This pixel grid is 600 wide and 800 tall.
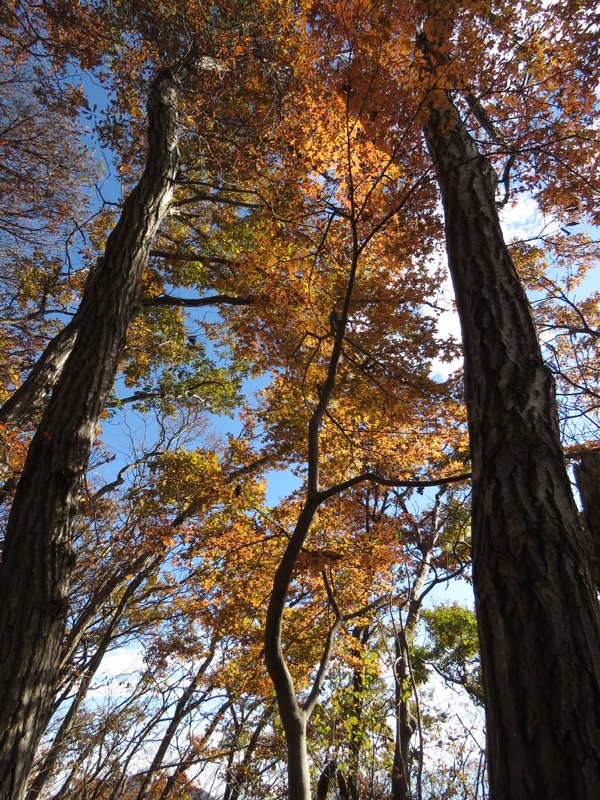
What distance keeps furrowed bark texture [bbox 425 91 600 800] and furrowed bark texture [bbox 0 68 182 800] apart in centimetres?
211

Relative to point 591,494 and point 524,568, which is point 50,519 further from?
point 591,494

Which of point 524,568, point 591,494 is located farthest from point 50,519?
point 591,494

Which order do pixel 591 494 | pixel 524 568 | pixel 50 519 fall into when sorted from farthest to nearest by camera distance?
pixel 591 494 → pixel 50 519 → pixel 524 568

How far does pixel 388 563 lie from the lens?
6984 mm

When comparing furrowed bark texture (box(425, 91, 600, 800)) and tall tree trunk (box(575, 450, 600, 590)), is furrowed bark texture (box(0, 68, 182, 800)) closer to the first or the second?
furrowed bark texture (box(425, 91, 600, 800))

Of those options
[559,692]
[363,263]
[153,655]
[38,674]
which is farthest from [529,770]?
[153,655]

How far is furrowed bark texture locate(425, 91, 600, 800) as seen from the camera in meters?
1.58

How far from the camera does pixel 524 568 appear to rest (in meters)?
1.99

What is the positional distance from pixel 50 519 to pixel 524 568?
2472 mm

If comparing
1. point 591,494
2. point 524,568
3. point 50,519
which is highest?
point 591,494

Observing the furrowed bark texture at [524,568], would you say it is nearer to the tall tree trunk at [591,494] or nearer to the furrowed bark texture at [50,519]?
the tall tree trunk at [591,494]

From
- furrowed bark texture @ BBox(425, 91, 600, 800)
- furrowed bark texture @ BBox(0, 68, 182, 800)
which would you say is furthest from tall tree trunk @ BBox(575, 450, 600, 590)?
furrowed bark texture @ BBox(0, 68, 182, 800)

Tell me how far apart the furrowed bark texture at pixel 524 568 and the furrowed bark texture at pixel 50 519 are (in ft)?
6.93

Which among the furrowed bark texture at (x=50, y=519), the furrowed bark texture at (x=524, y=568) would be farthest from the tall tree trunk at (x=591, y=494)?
the furrowed bark texture at (x=50, y=519)
